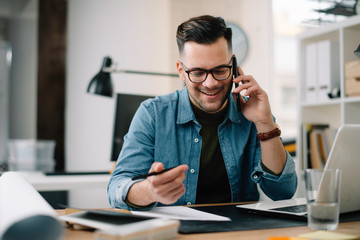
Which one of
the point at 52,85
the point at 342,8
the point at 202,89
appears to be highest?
the point at 342,8

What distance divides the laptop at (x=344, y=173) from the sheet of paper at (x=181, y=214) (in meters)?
0.13

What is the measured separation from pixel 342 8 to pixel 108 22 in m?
2.21

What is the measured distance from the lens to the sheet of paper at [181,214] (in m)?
0.94

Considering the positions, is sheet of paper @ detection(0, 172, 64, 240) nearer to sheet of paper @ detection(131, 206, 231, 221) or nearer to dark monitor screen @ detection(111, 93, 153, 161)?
sheet of paper @ detection(131, 206, 231, 221)

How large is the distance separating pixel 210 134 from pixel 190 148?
3.7 inches

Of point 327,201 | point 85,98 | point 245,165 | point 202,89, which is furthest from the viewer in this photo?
point 85,98

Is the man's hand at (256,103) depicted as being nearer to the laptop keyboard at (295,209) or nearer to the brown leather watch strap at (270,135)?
→ the brown leather watch strap at (270,135)

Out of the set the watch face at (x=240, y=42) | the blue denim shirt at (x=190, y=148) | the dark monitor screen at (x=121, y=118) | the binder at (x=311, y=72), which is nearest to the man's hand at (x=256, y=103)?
the blue denim shirt at (x=190, y=148)

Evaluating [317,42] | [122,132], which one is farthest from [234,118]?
[317,42]

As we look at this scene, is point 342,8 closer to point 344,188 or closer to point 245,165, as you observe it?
point 245,165

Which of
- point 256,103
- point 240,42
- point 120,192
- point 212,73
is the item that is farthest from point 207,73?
point 240,42

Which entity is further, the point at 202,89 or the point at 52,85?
the point at 52,85

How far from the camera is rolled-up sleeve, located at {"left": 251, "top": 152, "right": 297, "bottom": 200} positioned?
129 centimetres

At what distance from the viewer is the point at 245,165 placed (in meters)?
1.47
